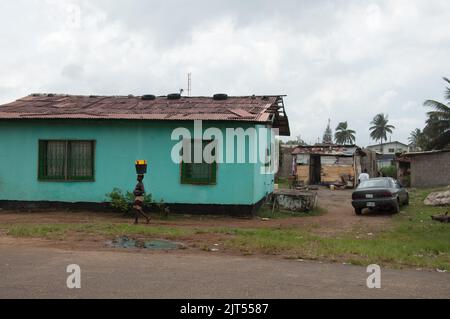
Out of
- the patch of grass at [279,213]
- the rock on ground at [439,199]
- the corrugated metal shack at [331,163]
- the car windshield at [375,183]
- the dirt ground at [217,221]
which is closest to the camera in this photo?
the dirt ground at [217,221]

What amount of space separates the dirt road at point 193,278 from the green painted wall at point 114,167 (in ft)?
20.3

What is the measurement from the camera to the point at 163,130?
1532 cm

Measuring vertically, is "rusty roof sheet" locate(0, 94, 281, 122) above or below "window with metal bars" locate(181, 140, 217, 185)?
above

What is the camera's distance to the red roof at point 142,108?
15.1m

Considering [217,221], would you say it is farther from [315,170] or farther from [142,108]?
[315,170]

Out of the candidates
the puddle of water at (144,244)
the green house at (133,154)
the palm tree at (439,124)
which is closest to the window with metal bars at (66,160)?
the green house at (133,154)

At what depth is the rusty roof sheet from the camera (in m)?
15.2

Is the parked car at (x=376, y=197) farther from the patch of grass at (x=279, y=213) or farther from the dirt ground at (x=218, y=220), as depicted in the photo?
the patch of grass at (x=279, y=213)

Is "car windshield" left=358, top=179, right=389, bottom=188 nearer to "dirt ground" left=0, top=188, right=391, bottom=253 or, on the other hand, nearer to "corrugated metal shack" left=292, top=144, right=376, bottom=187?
"dirt ground" left=0, top=188, right=391, bottom=253

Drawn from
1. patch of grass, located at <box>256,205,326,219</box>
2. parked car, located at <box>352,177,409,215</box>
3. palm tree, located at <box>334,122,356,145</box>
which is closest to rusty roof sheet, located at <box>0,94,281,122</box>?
patch of grass, located at <box>256,205,326,219</box>

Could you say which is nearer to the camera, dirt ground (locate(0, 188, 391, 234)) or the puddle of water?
the puddle of water

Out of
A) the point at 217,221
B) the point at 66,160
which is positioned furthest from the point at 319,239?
the point at 66,160

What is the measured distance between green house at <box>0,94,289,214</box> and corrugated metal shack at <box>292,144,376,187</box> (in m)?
Result: 17.2
